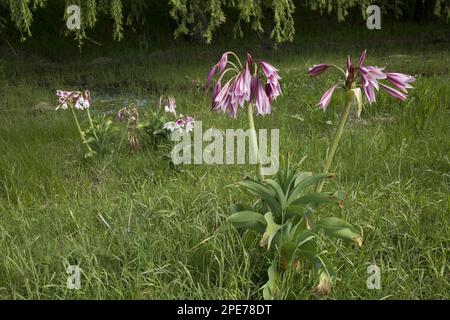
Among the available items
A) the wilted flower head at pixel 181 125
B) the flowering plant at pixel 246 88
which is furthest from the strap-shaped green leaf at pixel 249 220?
the wilted flower head at pixel 181 125

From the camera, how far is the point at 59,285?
2.26m

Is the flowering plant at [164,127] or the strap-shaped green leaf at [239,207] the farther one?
the flowering plant at [164,127]

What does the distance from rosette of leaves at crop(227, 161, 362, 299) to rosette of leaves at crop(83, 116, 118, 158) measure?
221 centimetres

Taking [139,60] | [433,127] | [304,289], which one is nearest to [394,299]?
[304,289]

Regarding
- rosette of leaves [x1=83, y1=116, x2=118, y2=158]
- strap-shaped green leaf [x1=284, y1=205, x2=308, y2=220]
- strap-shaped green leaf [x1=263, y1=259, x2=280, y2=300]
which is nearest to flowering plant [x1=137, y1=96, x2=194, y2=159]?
rosette of leaves [x1=83, y1=116, x2=118, y2=158]

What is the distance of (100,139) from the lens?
14.3 feet

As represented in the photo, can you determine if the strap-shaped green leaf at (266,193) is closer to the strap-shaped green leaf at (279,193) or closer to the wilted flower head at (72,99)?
the strap-shaped green leaf at (279,193)

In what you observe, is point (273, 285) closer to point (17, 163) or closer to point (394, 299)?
point (394, 299)

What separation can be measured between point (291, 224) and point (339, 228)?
0.22 meters

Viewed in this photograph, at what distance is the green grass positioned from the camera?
2367mm

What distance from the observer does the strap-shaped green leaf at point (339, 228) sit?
2.22 meters

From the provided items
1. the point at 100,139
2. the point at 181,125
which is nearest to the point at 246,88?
the point at 181,125

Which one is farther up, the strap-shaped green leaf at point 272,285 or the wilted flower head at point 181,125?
the wilted flower head at point 181,125

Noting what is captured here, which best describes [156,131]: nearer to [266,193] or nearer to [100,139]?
[100,139]
